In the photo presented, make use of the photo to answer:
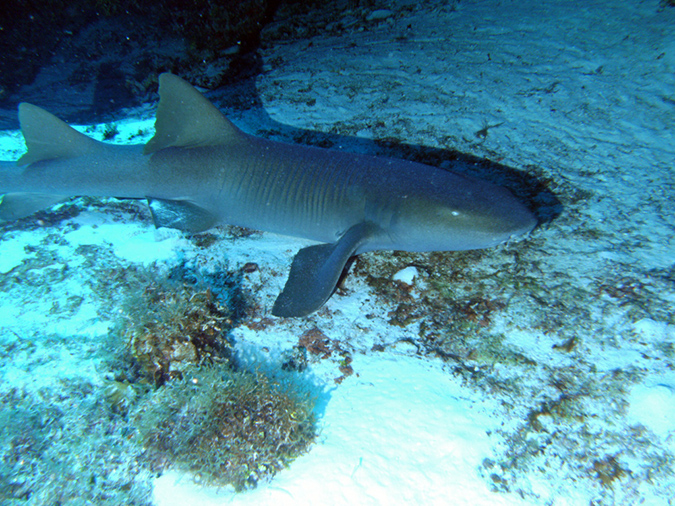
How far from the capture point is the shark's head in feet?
8.52

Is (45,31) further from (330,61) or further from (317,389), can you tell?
(317,389)

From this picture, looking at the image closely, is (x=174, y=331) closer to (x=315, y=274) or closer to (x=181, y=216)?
(x=315, y=274)

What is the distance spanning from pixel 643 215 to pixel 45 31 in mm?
8860

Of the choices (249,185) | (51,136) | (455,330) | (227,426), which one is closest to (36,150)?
(51,136)

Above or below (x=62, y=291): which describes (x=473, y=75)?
above

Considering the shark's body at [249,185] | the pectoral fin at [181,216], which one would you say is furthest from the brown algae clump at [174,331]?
the pectoral fin at [181,216]

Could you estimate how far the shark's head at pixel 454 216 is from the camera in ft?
8.52

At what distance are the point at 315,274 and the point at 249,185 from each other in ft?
4.05

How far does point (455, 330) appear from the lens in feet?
8.20

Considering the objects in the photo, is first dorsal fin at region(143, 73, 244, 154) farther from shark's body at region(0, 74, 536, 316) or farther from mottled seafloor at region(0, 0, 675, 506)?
mottled seafloor at region(0, 0, 675, 506)

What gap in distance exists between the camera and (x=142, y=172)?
3305 mm

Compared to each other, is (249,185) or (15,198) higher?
(249,185)

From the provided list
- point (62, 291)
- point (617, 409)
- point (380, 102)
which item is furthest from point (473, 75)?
point (62, 291)

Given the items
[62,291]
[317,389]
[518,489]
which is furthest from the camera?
[62,291]
